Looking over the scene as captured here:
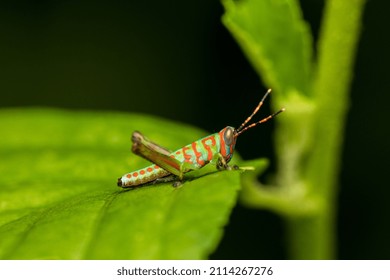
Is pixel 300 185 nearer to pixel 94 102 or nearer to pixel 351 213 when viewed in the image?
pixel 351 213

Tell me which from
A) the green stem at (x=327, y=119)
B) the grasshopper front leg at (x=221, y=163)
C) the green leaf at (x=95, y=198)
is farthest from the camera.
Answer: the grasshopper front leg at (x=221, y=163)

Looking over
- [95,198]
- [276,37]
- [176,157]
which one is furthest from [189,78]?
[95,198]

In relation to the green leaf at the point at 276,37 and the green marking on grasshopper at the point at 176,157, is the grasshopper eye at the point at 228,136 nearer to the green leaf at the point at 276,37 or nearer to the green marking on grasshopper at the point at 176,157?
the green marking on grasshopper at the point at 176,157

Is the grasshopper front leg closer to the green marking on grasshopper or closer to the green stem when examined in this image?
the green marking on grasshopper

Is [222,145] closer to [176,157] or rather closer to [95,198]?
[176,157]

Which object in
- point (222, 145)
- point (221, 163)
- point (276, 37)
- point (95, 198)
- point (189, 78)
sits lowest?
point (95, 198)

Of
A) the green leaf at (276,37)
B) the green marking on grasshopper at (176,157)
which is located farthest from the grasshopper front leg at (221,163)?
the green leaf at (276,37)

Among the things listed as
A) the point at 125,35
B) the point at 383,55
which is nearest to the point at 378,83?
the point at 383,55

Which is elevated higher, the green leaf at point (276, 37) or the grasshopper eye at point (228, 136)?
the green leaf at point (276, 37)
